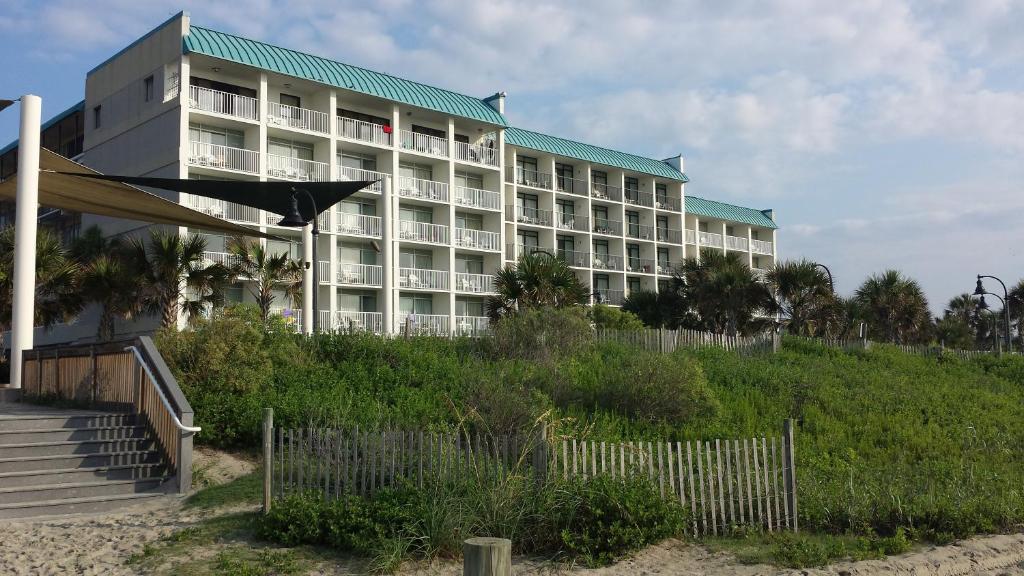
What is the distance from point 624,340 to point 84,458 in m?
17.4

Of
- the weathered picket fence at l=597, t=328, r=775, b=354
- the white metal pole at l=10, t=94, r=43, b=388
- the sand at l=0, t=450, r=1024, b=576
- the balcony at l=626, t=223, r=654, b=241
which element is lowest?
the sand at l=0, t=450, r=1024, b=576

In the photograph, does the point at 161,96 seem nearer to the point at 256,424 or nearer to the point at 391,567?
the point at 256,424

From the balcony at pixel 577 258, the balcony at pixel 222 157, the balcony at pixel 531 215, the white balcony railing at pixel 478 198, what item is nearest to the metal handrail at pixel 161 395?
the balcony at pixel 222 157

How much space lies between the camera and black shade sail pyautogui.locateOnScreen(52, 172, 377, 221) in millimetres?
17250

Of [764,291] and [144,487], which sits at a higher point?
[764,291]

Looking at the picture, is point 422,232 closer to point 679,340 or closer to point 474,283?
point 474,283

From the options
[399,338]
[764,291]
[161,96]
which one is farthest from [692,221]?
[399,338]

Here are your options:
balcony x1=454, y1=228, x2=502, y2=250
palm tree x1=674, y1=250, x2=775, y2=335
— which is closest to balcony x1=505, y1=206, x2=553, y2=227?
balcony x1=454, y1=228, x2=502, y2=250

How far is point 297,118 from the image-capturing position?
137 ft

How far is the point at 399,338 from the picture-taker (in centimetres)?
2111

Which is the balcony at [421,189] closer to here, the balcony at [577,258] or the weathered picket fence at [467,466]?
the balcony at [577,258]

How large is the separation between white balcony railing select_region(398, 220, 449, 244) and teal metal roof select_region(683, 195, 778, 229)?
86.8 feet

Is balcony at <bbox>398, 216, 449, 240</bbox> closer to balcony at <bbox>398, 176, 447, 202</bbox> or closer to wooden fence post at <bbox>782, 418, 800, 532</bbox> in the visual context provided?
balcony at <bbox>398, 176, 447, 202</bbox>

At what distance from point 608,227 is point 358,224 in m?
21.8
